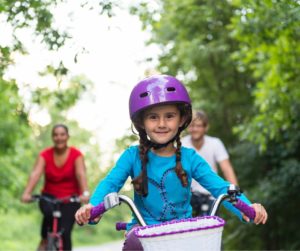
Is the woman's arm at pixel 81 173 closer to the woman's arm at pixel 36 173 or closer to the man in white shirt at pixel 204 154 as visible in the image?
the woman's arm at pixel 36 173

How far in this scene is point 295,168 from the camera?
12477 millimetres

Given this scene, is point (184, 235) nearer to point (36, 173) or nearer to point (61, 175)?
point (61, 175)

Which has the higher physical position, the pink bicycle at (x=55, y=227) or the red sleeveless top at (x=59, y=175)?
the red sleeveless top at (x=59, y=175)

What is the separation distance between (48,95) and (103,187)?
6.56 metres

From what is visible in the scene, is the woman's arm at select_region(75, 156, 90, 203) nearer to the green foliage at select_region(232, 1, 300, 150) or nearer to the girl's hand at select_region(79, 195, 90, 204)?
the girl's hand at select_region(79, 195, 90, 204)

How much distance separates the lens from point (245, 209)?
3.59m

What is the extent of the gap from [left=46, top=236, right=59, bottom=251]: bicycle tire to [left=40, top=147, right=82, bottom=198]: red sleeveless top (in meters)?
0.53

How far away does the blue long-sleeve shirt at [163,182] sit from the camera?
4.08 metres

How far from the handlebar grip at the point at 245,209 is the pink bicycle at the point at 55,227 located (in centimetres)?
448

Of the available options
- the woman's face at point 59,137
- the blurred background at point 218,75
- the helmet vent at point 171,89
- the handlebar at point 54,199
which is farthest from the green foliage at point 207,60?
the helmet vent at point 171,89

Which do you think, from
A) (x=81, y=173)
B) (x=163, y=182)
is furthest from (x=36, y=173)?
(x=163, y=182)

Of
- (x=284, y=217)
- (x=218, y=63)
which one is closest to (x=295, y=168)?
(x=284, y=217)

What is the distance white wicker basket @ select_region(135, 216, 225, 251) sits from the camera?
303cm

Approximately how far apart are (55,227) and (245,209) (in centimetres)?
487
